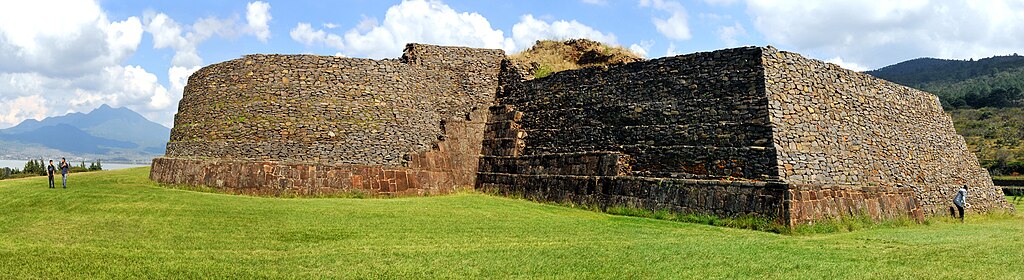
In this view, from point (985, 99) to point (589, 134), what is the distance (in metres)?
82.3

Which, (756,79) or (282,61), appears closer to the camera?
(756,79)

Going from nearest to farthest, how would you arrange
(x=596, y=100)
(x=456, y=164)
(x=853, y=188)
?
1. (x=853, y=188)
2. (x=596, y=100)
3. (x=456, y=164)

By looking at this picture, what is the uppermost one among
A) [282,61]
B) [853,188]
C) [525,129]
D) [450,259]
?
[282,61]

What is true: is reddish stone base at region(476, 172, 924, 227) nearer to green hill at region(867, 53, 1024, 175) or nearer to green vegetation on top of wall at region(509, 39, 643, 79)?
green vegetation on top of wall at region(509, 39, 643, 79)

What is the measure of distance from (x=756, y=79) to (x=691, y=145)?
2.41 metres

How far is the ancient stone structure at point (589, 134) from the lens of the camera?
708 inches

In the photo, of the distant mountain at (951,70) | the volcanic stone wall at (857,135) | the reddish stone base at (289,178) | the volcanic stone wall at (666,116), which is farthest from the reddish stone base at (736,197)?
the distant mountain at (951,70)

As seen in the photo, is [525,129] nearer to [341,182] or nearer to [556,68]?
[556,68]

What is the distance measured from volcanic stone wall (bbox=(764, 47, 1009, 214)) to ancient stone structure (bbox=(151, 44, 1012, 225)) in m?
0.06

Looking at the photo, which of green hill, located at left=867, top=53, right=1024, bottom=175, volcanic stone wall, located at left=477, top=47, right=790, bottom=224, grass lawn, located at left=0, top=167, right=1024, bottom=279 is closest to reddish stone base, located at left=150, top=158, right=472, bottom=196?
grass lawn, located at left=0, top=167, right=1024, bottom=279

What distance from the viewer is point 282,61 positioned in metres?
24.9

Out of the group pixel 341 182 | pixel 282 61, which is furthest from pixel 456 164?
pixel 282 61

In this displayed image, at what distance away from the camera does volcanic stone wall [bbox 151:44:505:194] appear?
23.6 meters

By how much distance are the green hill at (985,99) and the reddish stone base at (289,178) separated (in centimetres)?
5318
